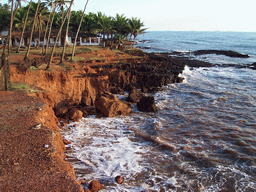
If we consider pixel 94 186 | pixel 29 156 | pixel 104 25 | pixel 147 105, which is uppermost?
pixel 104 25

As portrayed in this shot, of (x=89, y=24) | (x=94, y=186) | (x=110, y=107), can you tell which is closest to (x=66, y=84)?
(x=110, y=107)

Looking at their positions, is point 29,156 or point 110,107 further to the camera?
point 110,107

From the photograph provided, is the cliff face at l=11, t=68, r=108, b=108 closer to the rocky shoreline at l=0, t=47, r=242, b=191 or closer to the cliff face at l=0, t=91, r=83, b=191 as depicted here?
the rocky shoreline at l=0, t=47, r=242, b=191

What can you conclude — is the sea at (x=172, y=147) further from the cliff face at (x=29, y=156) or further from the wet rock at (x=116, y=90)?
the wet rock at (x=116, y=90)

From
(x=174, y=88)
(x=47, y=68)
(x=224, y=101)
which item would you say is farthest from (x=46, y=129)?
(x=174, y=88)

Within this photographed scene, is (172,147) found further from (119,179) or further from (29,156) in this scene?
(29,156)

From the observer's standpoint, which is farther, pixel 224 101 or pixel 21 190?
pixel 224 101

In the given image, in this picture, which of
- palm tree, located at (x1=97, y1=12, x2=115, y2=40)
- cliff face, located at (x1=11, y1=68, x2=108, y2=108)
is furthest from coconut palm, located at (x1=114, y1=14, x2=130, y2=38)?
cliff face, located at (x1=11, y1=68, x2=108, y2=108)

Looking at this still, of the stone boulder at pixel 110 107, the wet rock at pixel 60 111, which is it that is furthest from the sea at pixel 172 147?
the wet rock at pixel 60 111

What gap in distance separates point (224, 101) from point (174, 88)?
20.2ft

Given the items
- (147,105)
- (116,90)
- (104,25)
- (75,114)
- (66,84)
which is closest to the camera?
(75,114)

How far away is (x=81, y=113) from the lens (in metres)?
15.4

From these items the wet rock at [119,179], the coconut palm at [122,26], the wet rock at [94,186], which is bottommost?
the wet rock at [119,179]

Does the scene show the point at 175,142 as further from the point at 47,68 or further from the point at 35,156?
the point at 47,68
